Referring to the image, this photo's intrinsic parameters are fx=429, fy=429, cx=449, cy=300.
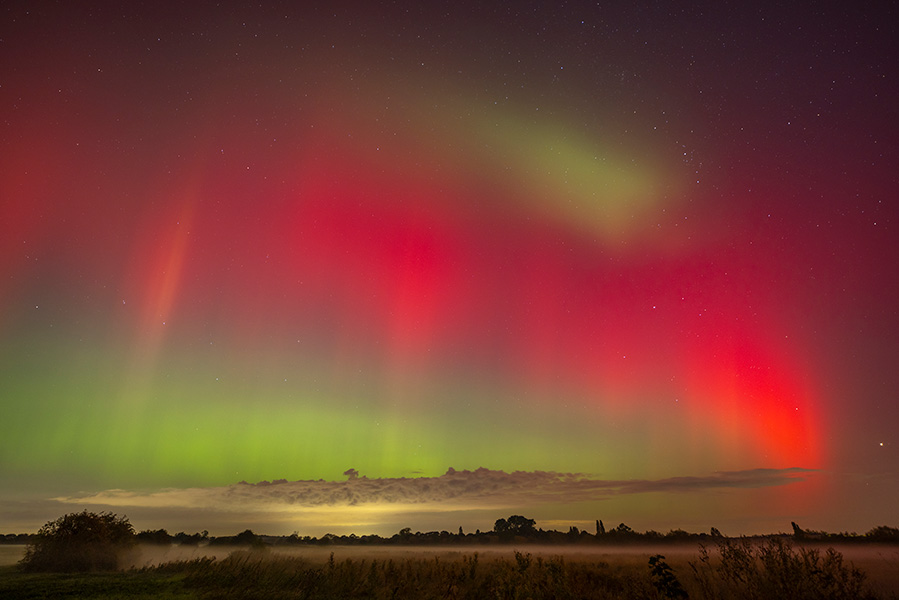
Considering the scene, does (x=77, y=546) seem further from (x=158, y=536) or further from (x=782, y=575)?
(x=782, y=575)

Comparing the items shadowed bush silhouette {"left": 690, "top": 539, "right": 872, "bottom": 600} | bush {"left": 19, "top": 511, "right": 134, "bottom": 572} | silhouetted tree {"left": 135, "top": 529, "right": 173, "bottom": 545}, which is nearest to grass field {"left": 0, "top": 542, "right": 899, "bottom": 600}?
shadowed bush silhouette {"left": 690, "top": 539, "right": 872, "bottom": 600}

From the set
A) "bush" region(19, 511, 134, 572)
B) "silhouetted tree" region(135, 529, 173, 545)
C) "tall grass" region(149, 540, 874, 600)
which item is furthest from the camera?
"silhouetted tree" region(135, 529, 173, 545)

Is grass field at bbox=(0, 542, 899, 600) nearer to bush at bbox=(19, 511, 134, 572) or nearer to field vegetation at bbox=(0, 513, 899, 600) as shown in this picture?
field vegetation at bbox=(0, 513, 899, 600)

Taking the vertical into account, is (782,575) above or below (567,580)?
above

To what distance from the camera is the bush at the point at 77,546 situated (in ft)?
139

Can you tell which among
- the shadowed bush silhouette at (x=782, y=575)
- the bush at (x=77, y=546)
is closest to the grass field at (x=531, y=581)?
the shadowed bush silhouette at (x=782, y=575)

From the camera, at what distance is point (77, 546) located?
4384 cm

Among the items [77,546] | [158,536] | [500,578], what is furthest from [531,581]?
[158,536]

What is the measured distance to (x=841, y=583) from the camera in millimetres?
13148

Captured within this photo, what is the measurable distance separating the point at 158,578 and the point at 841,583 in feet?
128

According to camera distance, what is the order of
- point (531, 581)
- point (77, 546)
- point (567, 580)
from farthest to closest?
point (77, 546)
point (567, 580)
point (531, 581)

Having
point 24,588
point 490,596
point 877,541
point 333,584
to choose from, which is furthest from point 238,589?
point 877,541

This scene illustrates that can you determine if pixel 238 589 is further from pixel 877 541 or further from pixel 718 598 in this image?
pixel 877 541

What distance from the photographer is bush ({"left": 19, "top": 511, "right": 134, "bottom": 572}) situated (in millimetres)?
42438
